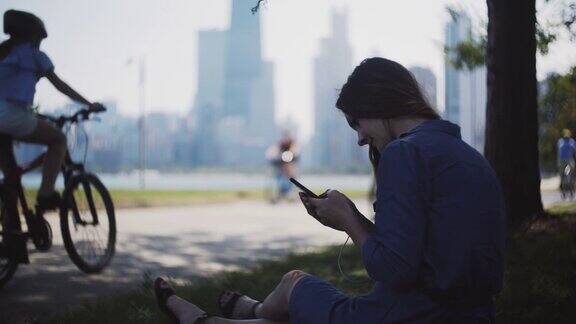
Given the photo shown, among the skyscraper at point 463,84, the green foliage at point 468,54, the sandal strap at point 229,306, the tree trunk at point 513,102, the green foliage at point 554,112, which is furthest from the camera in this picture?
the green foliage at point 554,112

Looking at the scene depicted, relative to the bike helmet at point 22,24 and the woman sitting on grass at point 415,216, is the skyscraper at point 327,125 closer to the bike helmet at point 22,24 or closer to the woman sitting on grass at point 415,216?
the bike helmet at point 22,24

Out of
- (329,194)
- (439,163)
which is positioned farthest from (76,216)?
(439,163)

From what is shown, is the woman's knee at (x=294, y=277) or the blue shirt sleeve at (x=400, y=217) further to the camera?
the woman's knee at (x=294, y=277)

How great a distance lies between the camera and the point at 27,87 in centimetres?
402

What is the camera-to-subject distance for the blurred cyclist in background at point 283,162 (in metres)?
15.2

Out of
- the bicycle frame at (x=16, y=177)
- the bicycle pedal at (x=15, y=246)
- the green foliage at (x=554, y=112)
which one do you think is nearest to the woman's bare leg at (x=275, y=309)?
the bicycle pedal at (x=15, y=246)

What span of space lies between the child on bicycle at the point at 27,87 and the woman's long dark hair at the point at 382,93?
2.89m

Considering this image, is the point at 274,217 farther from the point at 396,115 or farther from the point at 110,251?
the point at 396,115

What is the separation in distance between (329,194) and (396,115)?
1.06ft

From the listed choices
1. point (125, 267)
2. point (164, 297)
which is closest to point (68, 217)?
point (125, 267)

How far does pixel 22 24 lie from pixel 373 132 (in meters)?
3.16

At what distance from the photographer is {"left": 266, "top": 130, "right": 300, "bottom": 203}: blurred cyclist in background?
1524 centimetres

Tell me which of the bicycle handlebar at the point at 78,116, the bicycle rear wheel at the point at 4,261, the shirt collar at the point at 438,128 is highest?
the bicycle handlebar at the point at 78,116

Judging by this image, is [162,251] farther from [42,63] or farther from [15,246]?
[42,63]
